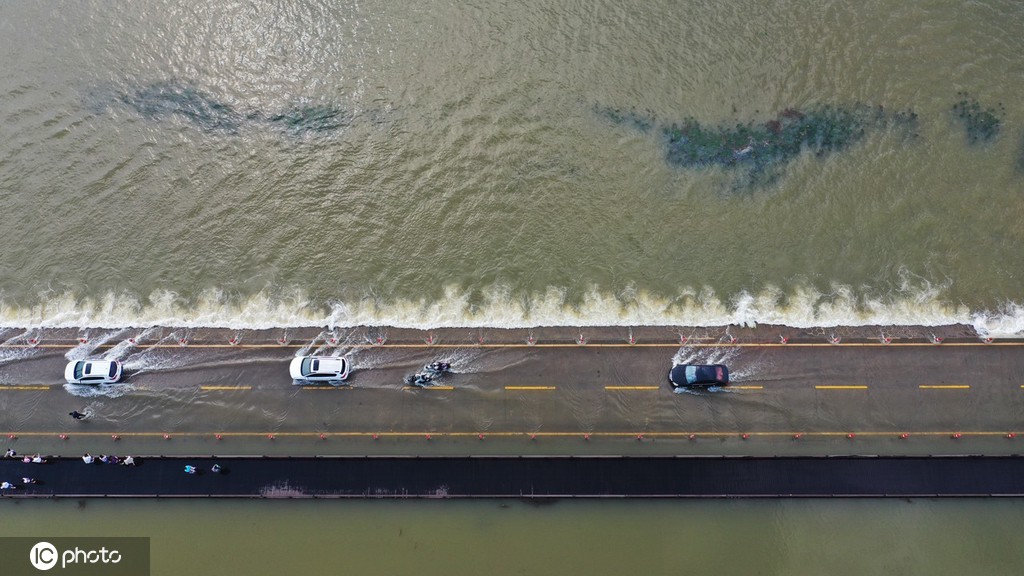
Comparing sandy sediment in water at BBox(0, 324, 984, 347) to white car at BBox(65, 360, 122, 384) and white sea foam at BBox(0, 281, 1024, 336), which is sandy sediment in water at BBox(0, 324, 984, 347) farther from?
white car at BBox(65, 360, 122, 384)

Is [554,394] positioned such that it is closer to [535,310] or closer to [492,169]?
[535,310]

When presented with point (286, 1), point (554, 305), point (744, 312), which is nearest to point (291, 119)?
point (286, 1)

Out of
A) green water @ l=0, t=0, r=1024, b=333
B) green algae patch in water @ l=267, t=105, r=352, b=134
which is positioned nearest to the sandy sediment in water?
green water @ l=0, t=0, r=1024, b=333

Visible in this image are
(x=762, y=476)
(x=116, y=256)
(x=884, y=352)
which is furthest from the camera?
(x=116, y=256)

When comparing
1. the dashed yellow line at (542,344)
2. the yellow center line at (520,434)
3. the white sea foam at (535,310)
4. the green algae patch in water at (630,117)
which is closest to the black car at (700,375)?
the dashed yellow line at (542,344)

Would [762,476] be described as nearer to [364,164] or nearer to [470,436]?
[470,436]

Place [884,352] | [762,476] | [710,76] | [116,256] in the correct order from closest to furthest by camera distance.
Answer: [762,476] → [884,352] → [116,256] → [710,76]
